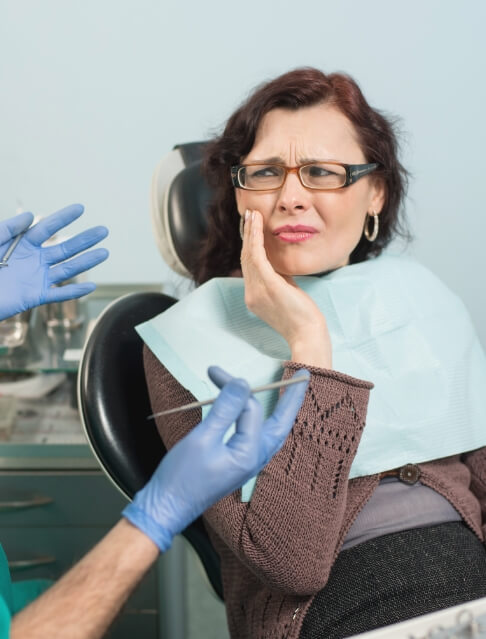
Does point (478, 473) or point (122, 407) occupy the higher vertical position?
point (122, 407)

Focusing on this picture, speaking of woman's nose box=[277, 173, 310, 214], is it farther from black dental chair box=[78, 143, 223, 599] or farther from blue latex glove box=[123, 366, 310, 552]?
blue latex glove box=[123, 366, 310, 552]

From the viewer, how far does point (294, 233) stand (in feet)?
3.87

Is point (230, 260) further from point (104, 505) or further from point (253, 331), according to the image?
point (104, 505)

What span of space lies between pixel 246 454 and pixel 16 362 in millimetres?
994

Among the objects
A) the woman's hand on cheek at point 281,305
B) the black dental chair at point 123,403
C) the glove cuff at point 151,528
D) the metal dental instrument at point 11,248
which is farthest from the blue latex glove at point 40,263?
the glove cuff at point 151,528

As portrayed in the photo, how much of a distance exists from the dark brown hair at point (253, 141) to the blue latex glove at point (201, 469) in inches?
26.2

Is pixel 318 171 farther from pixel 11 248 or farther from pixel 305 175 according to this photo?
pixel 11 248

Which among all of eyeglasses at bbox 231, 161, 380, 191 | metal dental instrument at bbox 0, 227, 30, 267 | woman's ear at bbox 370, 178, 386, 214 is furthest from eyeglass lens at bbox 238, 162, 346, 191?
metal dental instrument at bbox 0, 227, 30, 267

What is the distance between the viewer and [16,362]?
1573 millimetres

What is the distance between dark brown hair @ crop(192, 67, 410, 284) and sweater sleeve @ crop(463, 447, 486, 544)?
481 mm

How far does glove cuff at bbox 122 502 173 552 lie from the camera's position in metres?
0.72

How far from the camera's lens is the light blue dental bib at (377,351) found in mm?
1120

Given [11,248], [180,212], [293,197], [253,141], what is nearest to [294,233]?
[293,197]

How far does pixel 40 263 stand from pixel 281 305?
17.3 inches
